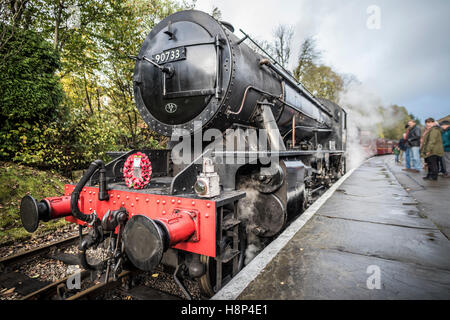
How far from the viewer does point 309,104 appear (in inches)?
208

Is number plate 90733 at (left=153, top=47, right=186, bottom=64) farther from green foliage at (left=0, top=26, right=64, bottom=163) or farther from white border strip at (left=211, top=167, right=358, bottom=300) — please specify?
green foliage at (left=0, top=26, right=64, bottom=163)

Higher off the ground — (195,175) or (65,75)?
(65,75)

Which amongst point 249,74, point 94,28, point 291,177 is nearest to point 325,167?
point 291,177

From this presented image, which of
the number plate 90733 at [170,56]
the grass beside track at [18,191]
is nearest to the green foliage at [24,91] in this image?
the grass beside track at [18,191]

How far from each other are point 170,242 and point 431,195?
18.3 feet

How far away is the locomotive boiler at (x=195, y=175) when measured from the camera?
1777 millimetres

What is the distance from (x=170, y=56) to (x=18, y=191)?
3.83 m

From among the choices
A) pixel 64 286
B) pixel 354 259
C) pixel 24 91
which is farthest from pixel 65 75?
pixel 354 259

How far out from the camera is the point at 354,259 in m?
2.05

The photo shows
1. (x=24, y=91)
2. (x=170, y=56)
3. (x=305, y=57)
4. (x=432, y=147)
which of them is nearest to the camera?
(x=170, y=56)

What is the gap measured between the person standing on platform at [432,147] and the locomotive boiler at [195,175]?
5.63 meters

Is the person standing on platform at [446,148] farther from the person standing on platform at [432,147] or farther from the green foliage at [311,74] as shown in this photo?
the green foliage at [311,74]

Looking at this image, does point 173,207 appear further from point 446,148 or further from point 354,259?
point 446,148
